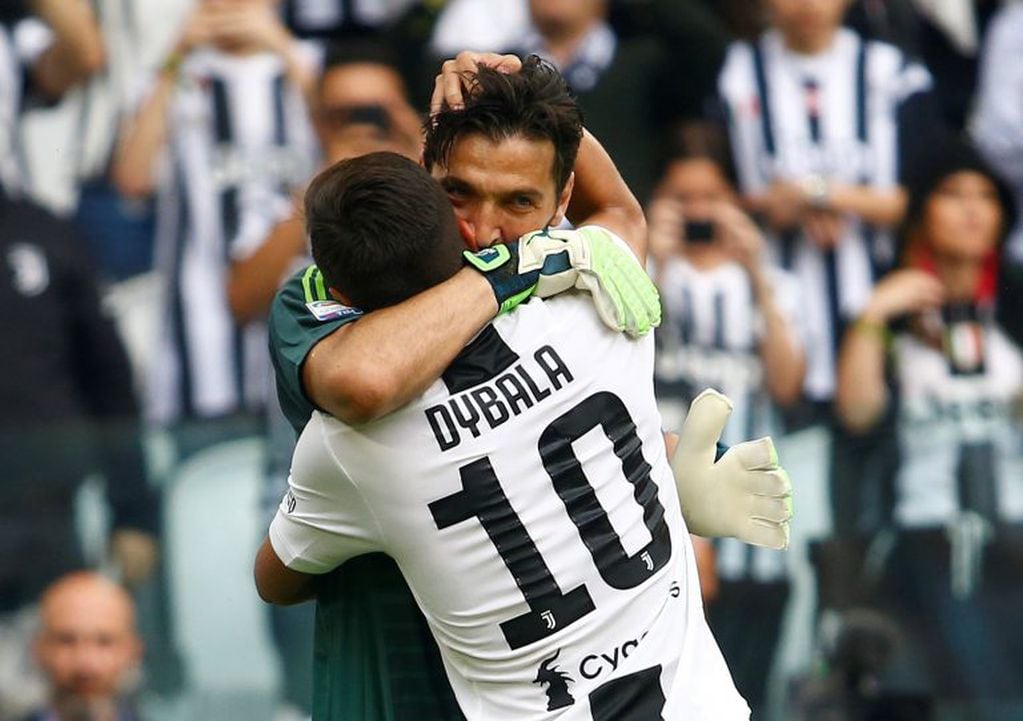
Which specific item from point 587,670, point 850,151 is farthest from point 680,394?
point 587,670

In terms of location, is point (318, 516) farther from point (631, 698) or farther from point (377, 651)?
point (631, 698)

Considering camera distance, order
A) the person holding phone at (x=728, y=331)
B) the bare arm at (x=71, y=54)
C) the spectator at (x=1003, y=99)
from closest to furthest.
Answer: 1. the person holding phone at (x=728, y=331)
2. the bare arm at (x=71, y=54)
3. the spectator at (x=1003, y=99)

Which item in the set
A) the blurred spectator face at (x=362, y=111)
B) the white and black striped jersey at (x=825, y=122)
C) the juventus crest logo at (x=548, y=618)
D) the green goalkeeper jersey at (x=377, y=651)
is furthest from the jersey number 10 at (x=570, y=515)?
the white and black striped jersey at (x=825, y=122)

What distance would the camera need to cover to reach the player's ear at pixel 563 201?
145 inches

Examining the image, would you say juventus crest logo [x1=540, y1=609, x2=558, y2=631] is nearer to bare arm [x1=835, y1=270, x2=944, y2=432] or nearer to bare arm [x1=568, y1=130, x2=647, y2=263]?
bare arm [x1=568, y1=130, x2=647, y2=263]

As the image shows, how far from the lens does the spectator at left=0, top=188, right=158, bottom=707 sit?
7.10m

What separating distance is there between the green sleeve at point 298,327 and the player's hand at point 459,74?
0.40 meters

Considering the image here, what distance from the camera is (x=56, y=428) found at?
282 inches

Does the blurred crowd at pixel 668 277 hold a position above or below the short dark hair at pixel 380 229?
below

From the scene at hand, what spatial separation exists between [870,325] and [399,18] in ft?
7.27

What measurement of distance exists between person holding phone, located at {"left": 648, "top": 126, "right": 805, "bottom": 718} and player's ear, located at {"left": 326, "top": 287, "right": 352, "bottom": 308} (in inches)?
148

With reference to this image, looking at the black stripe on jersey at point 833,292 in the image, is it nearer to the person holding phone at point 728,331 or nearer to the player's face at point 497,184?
the person holding phone at point 728,331

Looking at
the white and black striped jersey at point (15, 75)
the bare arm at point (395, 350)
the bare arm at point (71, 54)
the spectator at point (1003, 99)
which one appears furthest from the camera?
the spectator at point (1003, 99)

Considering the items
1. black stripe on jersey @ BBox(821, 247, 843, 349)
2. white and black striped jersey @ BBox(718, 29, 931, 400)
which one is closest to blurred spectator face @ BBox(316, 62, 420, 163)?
white and black striped jersey @ BBox(718, 29, 931, 400)
